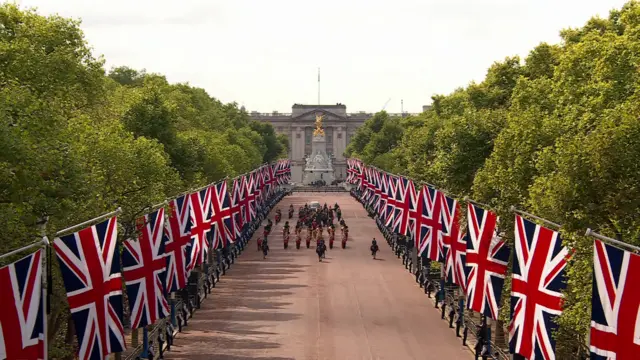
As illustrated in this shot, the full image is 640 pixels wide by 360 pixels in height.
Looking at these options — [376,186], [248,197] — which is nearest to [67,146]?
[248,197]

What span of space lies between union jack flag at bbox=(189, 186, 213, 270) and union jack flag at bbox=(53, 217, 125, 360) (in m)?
19.3

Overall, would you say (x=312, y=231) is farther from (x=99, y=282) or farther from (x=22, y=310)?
(x=22, y=310)

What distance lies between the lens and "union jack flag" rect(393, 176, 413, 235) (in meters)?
57.1

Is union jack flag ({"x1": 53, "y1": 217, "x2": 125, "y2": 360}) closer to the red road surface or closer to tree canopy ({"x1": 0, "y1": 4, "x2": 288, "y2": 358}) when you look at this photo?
tree canopy ({"x1": 0, "y1": 4, "x2": 288, "y2": 358})

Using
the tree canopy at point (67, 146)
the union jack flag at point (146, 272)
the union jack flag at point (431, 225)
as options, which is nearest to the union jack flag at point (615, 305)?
the tree canopy at point (67, 146)

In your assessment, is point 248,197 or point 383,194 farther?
point 383,194

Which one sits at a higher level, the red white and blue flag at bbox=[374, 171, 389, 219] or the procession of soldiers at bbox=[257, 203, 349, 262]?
the red white and blue flag at bbox=[374, 171, 389, 219]

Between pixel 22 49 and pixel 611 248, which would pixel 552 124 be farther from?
pixel 22 49

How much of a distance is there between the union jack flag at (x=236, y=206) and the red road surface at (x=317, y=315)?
9.14 feet

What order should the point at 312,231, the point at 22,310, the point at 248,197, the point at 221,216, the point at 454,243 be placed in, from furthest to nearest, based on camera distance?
1. the point at 312,231
2. the point at 248,197
3. the point at 221,216
4. the point at 454,243
5. the point at 22,310

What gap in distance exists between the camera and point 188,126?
88.9 meters

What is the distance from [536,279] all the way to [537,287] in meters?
0.20

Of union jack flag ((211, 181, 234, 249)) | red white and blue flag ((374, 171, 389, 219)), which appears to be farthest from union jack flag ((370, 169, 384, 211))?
union jack flag ((211, 181, 234, 249))

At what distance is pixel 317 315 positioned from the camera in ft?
156
